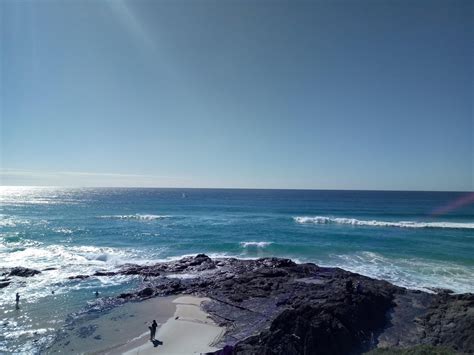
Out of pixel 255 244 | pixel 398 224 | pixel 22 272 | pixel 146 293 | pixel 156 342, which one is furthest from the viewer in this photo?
pixel 398 224

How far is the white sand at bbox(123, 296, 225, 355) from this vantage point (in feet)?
42.2

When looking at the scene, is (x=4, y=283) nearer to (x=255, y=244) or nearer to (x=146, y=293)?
(x=146, y=293)

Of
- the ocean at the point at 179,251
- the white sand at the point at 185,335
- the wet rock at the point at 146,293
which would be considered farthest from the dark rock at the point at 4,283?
the white sand at the point at 185,335

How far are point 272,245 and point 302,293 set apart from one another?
16.2 metres

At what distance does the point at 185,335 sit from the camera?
1420cm

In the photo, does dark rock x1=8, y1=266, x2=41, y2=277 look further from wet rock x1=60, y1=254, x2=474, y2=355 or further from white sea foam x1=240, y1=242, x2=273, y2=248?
white sea foam x1=240, y1=242, x2=273, y2=248

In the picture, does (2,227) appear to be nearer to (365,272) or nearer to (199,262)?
(199,262)

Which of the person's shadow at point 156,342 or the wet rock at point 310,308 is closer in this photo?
the wet rock at point 310,308

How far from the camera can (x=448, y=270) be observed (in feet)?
81.8

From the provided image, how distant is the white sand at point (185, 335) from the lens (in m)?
12.9

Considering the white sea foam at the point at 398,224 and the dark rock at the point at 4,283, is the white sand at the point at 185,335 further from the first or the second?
the white sea foam at the point at 398,224

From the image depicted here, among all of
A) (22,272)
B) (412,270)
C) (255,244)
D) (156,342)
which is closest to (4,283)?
(22,272)

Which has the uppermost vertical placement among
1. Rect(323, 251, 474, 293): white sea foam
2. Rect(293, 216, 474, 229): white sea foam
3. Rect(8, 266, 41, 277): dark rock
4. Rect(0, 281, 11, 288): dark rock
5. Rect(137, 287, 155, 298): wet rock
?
Rect(293, 216, 474, 229): white sea foam

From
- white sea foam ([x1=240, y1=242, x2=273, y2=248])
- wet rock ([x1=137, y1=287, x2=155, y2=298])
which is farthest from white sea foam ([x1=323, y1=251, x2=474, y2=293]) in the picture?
wet rock ([x1=137, y1=287, x2=155, y2=298])
